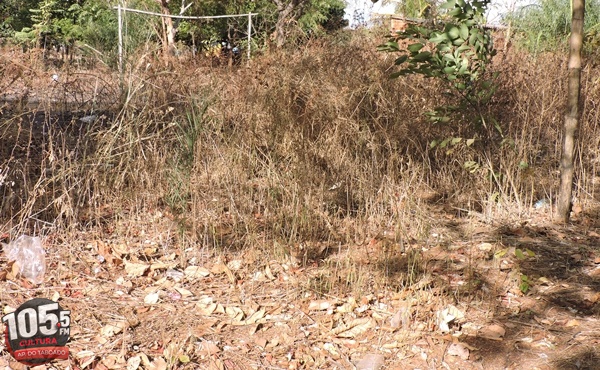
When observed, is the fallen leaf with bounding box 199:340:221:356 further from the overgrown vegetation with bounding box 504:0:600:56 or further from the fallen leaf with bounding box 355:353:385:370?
the overgrown vegetation with bounding box 504:0:600:56

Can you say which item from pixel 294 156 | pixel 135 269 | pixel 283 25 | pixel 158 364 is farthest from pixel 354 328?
pixel 283 25

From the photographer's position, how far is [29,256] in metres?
3.45

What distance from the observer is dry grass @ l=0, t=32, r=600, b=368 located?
3.73m

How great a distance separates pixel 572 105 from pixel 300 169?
1.87m

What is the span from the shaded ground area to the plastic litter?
0.20 feet

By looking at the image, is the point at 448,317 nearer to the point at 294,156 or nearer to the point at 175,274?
the point at 175,274

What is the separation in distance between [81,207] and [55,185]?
256 mm

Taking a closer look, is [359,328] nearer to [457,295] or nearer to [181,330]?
[457,295]

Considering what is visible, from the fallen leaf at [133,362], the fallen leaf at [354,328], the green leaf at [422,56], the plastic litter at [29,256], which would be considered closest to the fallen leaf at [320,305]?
the fallen leaf at [354,328]

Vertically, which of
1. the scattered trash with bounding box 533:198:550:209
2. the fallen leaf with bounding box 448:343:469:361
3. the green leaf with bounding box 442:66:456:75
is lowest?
the fallen leaf with bounding box 448:343:469:361

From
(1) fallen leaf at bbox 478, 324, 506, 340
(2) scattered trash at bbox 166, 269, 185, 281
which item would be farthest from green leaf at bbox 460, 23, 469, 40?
(2) scattered trash at bbox 166, 269, 185, 281

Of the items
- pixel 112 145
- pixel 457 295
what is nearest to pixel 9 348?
pixel 112 145

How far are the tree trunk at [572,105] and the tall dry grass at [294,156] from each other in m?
0.28

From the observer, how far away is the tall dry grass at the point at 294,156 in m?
3.94
